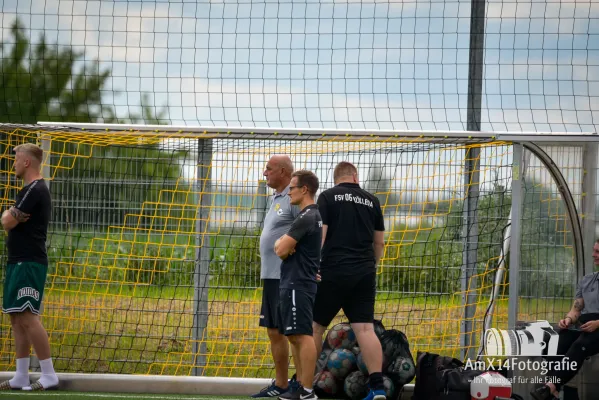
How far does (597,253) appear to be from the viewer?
843 cm

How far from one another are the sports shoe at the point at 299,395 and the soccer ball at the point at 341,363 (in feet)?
1.39

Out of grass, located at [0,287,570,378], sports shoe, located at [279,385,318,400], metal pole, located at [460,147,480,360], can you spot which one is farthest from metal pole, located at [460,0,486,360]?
sports shoe, located at [279,385,318,400]

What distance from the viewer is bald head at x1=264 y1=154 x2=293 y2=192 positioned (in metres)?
8.10

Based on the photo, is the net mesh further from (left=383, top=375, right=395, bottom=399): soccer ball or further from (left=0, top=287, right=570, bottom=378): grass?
(left=383, top=375, right=395, bottom=399): soccer ball

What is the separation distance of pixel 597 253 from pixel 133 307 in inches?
171

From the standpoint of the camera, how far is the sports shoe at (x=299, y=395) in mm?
7605

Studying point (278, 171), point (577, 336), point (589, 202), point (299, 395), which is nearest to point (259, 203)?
point (278, 171)

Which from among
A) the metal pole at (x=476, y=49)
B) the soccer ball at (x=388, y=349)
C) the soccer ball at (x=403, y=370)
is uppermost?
the metal pole at (x=476, y=49)

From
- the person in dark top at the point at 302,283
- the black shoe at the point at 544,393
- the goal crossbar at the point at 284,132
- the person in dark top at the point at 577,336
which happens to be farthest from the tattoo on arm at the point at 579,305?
the person in dark top at the point at 302,283

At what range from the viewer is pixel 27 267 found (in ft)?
26.7

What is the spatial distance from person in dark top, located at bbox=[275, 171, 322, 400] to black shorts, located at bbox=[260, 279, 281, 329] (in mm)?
337

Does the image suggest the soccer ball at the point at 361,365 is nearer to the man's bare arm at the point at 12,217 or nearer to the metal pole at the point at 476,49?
the metal pole at the point at 476,49

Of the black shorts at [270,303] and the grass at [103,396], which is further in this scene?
the black shorts at [270,303]

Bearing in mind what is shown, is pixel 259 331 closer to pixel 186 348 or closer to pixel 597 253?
pixel 186 348
